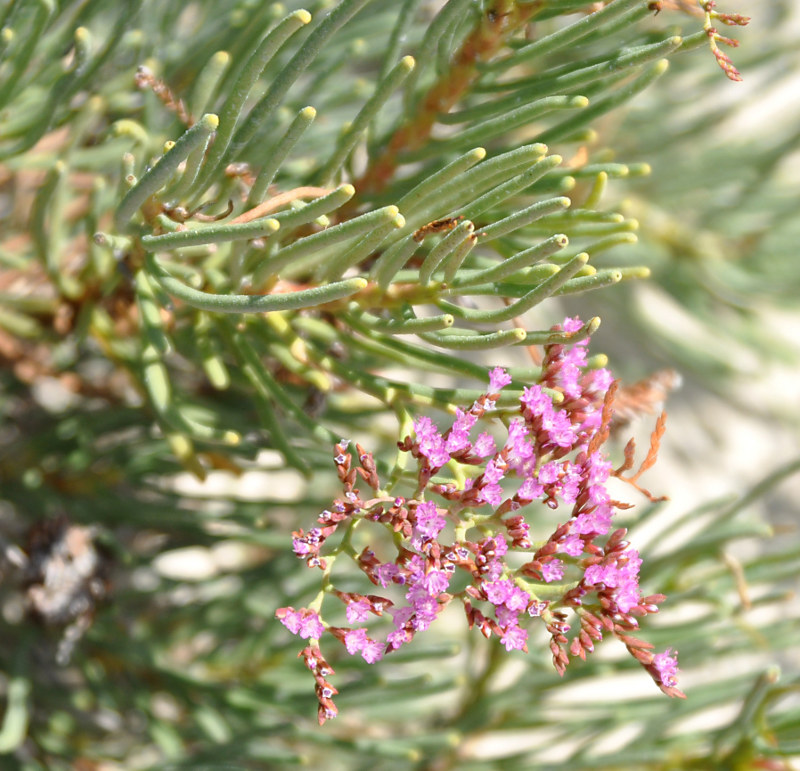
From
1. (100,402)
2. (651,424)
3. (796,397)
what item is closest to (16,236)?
(100,402)

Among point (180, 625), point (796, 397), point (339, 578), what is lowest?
point (796, 397)

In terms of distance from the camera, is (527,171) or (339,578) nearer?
(527,171)

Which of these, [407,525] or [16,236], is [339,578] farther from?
[16,236]

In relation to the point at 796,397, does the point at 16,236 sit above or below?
above

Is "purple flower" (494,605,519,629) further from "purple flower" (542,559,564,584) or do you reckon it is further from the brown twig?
the brown twig

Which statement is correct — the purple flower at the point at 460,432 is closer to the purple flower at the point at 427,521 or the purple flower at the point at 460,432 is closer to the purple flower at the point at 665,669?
the purple flower at the point at 427,521

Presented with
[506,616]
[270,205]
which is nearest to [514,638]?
[506,616]

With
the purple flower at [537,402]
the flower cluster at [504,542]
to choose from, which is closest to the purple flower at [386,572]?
the flower cluster at [504,542]
